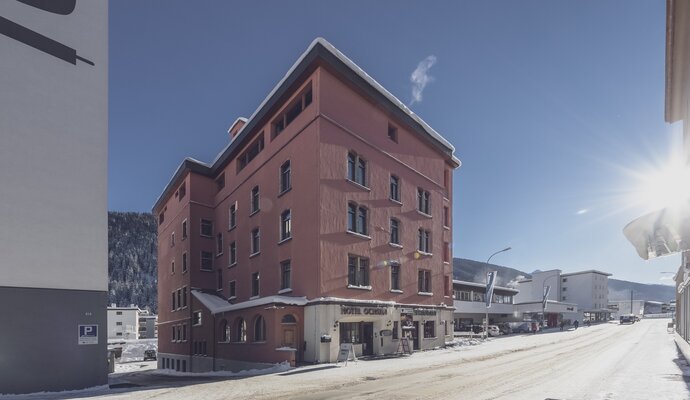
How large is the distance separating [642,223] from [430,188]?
32.9 m

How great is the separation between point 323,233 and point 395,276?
27.3ft

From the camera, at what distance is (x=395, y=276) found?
31609 mm

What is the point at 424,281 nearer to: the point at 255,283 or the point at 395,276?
the point at 395,276

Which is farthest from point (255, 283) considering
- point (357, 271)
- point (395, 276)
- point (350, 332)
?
point (395, 276)

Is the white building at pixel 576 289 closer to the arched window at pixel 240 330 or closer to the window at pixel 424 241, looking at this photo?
the window at pixel 424 241

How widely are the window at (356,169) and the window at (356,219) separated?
5.92 feet

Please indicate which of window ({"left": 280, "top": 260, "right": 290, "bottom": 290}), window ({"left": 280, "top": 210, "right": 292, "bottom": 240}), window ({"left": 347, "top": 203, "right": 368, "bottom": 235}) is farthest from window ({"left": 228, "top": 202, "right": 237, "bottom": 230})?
window ({"left": 347, "top": 203, "right": 368, "bottom": 235})

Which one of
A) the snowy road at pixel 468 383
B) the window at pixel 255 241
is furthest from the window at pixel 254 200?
the snowy road at pixel 468 383

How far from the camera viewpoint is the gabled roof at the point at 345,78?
27.1 m

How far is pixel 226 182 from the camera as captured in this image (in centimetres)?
4269

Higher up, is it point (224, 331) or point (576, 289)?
point (224, 331)

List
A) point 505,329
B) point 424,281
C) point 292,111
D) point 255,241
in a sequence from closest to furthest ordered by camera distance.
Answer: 1. point 292,111
2. point 255,241
3. point 424,281
4. point 505,329

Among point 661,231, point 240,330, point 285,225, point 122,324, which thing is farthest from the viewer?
point 122,324

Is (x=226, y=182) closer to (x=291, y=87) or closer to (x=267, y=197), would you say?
(x=267, y=197)
